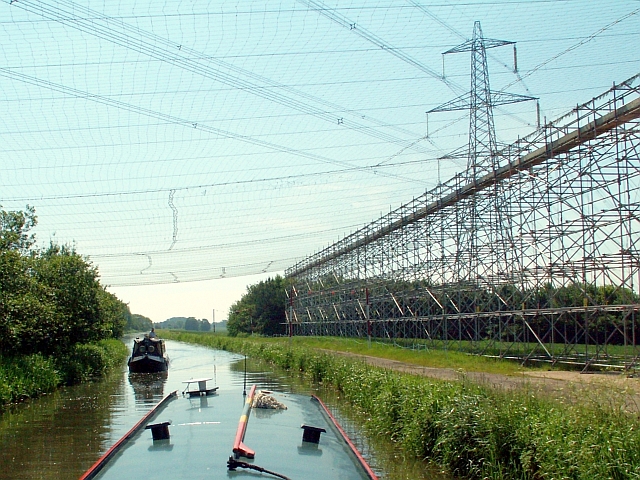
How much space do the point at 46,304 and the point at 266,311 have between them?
187 feet

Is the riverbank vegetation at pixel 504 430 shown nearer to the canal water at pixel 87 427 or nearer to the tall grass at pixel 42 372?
the canal water at pixel 87 427

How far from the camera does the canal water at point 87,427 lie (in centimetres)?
1131

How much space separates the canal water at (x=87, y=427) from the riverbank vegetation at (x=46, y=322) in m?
0.94

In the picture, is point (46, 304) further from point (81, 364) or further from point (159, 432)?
point (159, 432)

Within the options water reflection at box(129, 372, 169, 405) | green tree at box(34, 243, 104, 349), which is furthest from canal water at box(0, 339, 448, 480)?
green tree at box(34, 243, 104, 349)

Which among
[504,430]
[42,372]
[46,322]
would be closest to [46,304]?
[46,322]

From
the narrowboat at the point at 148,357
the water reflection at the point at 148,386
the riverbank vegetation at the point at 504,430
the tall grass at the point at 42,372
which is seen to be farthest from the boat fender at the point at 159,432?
the narrowboat at the point at 148,357

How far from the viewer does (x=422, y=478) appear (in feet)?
34.8

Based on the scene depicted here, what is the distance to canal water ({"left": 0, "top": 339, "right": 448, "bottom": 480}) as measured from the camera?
11313 millimetres

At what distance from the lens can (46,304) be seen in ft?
83.6

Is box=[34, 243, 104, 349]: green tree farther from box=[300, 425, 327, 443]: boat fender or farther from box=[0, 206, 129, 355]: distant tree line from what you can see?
box=[300, 425, 327, 443]: boat fender

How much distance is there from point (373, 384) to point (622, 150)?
9990mm

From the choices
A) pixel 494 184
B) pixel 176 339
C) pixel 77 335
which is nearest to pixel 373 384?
pixel 494 184

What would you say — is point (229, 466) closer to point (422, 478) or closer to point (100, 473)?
Result: point (100, 473)
